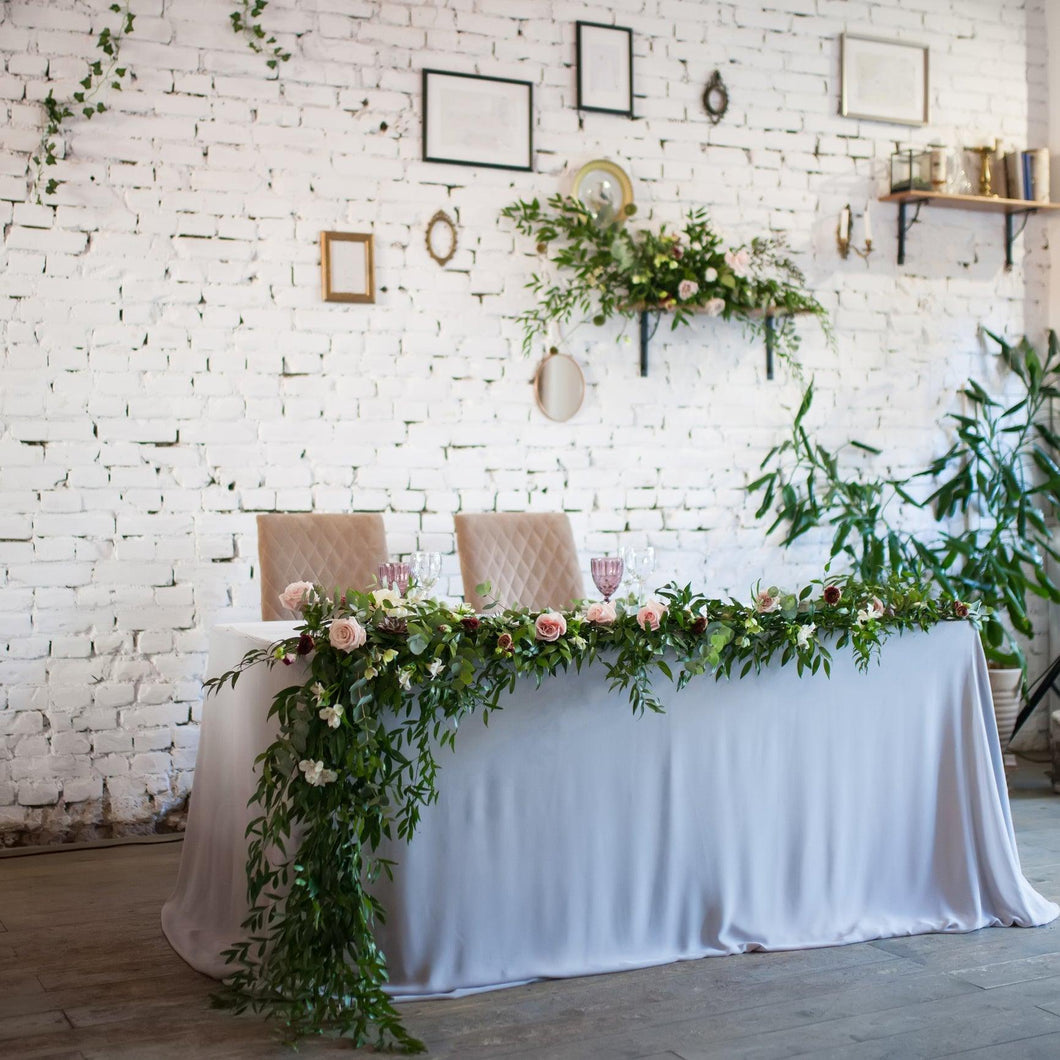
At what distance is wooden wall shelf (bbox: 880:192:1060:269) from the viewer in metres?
5.16

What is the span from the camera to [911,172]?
5129 mm

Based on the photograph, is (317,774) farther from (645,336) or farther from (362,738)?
(645,336)

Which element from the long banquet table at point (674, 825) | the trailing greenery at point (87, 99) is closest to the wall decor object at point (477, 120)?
the trailing greenery at point (87, 99)

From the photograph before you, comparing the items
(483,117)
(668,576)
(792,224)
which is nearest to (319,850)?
(668,576)

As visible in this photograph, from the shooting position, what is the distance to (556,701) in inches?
→ 106

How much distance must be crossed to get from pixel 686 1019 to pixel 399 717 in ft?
2.65

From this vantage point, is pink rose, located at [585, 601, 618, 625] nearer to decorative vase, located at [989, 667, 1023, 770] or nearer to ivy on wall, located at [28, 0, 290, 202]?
ivy on wall, located at [28, 0, 290, 202]

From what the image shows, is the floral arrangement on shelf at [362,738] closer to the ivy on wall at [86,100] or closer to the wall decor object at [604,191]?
the ivy on wall at [86,100]

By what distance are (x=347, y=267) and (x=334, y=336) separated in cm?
24

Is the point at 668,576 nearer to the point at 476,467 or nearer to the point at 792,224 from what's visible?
the point at 476,467

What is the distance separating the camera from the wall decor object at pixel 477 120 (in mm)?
4508

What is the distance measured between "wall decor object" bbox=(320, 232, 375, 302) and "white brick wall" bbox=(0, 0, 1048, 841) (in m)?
0.05

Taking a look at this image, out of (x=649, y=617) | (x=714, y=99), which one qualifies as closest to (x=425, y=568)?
(x=649, y=617)

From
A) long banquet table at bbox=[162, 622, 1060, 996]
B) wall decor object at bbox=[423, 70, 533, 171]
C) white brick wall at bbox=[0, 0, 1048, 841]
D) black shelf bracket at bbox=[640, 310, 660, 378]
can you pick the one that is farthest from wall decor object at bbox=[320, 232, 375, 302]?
long banquet table at bbox=[162, 622, 1060, 996]
